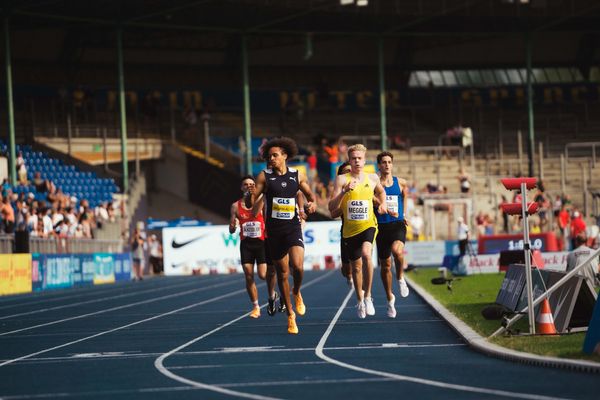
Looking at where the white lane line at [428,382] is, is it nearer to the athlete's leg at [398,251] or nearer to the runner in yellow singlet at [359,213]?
the runner in yellow singlet at [359,213]

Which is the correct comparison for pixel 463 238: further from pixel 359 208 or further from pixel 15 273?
pixel 359 208

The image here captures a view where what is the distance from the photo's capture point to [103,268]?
45688 mm

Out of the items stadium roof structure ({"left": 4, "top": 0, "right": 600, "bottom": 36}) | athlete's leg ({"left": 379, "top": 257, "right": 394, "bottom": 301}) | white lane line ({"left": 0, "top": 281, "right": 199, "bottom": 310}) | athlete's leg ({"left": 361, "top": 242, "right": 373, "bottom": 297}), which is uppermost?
stadium roof structure ({"left": 4, "top": 0, "right": 600, "bottom": 36})

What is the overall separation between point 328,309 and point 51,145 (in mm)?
35692

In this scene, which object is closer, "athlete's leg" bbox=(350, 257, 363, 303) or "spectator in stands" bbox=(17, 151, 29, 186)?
"athlete's leg" bbox=(350, 257, 363, 303)

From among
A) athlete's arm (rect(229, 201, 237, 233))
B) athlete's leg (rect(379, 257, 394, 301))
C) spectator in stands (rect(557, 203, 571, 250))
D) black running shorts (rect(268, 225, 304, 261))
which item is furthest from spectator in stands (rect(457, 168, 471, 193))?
black running shorts (rect(268, 225, 304, 261))

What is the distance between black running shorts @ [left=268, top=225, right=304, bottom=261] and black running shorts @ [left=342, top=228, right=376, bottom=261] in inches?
52.8

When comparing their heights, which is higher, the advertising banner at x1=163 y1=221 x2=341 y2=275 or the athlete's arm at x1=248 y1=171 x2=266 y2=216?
the athlete's arm at x1=248 y1=171 x2=266 y2=216

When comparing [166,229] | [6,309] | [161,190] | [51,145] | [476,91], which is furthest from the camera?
[476,91]

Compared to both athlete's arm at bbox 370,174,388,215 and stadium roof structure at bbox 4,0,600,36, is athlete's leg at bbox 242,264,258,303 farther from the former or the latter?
stadium roof structure at bbox 4,0,600,36

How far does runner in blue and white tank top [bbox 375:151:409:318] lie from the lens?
19297mm

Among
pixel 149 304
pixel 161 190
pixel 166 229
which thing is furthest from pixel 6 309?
pixel 161 190

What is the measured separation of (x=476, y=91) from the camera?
73.4 meters

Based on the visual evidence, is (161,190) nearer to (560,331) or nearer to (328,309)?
(328,309)
